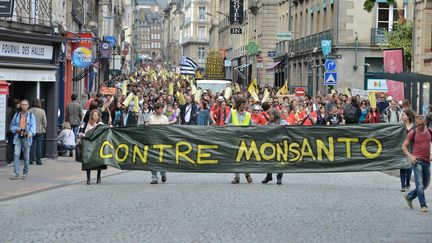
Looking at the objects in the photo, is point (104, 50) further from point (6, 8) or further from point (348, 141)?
point (348, 141)

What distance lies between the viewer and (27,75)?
23.3 meters

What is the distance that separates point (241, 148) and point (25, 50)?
23.2 feet

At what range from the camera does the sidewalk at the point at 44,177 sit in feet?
56.5

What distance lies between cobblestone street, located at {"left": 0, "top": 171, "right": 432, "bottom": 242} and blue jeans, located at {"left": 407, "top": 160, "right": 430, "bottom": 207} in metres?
0.22

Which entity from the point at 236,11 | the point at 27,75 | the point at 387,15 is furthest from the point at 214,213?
the point at 236,11

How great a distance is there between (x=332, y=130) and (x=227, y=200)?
13.9 feet

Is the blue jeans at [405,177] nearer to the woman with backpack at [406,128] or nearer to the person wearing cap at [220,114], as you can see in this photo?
the woman with backpack at [406,128]

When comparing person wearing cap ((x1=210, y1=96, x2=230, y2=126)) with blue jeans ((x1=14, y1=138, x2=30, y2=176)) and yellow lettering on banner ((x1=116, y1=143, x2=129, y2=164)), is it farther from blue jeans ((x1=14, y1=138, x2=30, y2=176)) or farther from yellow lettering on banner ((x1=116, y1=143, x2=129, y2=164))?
blue jeans ((x1=14, y1=138, x2=30, y2=176))

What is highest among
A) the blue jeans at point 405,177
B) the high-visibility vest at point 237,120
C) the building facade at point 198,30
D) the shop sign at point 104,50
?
the building facade at point 198,30

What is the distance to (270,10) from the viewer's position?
74.2 metres

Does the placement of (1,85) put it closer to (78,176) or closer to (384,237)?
(78,176)

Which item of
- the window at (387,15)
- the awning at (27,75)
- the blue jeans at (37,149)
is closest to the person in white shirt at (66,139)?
the awning at (27,75)

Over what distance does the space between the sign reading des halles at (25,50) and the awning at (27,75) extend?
0.36 m

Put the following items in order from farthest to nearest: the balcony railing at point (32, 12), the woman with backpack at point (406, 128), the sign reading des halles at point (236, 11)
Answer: the sign reading des halles at point (236, 11) < the balcony railing at point (32, 12) < the woman with backpack at point (406, 128)
